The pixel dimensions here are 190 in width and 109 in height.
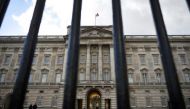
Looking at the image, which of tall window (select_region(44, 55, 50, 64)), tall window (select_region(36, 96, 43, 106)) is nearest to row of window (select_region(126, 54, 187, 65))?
tall window (select_region(44, 55, 50, 64))

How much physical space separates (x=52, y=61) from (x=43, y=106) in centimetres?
960

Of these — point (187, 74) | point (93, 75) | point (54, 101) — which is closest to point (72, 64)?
point (93, 75)

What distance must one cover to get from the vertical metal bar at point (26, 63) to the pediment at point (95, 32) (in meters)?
30.3

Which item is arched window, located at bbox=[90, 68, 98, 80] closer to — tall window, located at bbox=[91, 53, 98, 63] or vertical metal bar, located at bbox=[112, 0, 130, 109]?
tall window, located at bbox=[91, 53, 98, 63]

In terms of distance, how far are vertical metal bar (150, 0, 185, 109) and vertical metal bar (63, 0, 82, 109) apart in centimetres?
325

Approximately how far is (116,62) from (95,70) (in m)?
29.7

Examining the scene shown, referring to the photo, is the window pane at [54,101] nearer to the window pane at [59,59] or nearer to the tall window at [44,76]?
the tall window at [44,76]

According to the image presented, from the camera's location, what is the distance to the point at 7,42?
40.0 metres

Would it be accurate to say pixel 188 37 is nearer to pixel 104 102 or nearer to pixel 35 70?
pixel 104 102

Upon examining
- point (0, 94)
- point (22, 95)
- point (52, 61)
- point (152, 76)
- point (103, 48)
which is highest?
point (103, 48)

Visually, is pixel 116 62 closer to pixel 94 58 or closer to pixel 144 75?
pixel 94 58

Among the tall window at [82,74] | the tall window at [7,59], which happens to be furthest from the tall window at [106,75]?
the tall window at [7,59]

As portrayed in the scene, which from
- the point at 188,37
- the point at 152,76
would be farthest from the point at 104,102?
the point at 188,37

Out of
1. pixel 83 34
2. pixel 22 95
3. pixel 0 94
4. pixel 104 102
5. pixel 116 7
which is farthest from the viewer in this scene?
pixel 83 34
